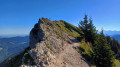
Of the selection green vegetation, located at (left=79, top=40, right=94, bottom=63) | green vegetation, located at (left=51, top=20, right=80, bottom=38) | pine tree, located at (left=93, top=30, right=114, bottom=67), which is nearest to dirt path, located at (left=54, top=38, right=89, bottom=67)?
green vegetation, located at (left=79, top=40, right=94, bottom=63)

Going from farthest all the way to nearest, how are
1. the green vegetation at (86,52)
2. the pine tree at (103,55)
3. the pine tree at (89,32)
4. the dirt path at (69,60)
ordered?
Result: the pine tree at (89,32)
the green vegetation at (86,52)
the pine tree at (103,55)
the dirt path at (69,60)

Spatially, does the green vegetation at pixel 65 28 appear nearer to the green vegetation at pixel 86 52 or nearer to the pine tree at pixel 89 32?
the pine tree at pixel 89 32

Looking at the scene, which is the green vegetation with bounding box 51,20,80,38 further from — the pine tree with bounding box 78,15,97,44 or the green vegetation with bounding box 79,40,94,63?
the green vegetation with bounding box 79,40,94,63

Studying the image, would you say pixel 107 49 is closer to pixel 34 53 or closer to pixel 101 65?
pixel 101 65

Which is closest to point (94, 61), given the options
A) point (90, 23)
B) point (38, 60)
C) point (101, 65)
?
point (101, 65)

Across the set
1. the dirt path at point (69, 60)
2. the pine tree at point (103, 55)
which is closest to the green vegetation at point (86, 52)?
the pine tree at point (103, 55)

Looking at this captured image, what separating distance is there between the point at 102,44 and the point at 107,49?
1483 mm

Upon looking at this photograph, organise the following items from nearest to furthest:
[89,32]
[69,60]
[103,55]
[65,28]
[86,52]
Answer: [69,60], [103,55], [86,52], [89,32], [65,28]

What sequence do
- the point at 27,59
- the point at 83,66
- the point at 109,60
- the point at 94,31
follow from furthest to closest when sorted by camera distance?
the point at 94,31, the point at 109,60, the point at 83,66, the point at 27,59

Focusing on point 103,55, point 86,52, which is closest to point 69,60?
point 86,52

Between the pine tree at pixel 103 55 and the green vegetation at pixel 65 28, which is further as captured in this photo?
the green vegetation at pixel 65 28

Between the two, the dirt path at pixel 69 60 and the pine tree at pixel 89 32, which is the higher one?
the pine tree at pixel 89 32

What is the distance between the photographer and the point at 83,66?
14156 mm

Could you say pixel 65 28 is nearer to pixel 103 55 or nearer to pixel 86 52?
pixel 86 52
